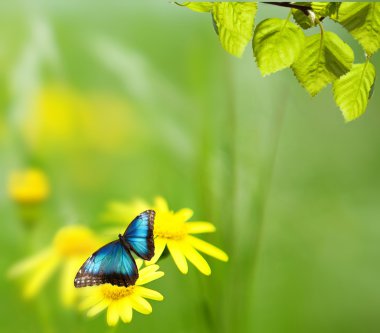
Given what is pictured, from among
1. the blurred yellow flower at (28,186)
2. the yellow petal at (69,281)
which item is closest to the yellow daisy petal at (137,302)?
the yellow petal at (69,281)

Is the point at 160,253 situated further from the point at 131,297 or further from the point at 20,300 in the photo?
the point at 20,300

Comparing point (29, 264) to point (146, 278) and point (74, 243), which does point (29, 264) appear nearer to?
point (74, 243)

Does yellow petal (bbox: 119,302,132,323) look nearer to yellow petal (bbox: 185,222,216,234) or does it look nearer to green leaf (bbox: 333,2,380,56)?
yellow petal (bbox: 185,222,216,234)

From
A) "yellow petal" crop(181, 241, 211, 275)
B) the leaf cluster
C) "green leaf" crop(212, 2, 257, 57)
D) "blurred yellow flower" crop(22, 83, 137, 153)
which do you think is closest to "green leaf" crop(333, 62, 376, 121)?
the leaf cluster

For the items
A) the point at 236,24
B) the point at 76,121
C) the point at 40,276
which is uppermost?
the point at 236,24

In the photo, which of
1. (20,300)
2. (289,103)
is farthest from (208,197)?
(20,300)

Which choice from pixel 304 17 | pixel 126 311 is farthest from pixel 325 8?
pixel 126 311
